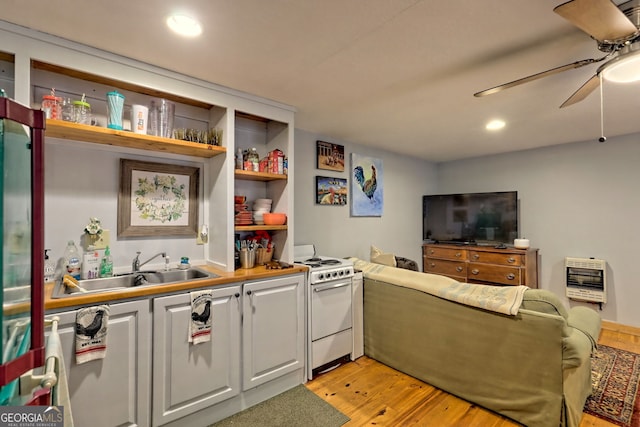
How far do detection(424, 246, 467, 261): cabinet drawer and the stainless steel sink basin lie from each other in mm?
3657

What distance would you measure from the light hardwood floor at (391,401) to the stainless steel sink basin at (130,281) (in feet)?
4.26

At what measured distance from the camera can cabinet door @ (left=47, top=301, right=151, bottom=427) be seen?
145 cm

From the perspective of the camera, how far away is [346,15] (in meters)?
1.39

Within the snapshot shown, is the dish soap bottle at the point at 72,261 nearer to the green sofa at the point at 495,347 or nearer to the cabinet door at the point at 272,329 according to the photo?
the cabinet door at the point at 272,329

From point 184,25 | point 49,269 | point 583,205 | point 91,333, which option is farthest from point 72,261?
point 583,205

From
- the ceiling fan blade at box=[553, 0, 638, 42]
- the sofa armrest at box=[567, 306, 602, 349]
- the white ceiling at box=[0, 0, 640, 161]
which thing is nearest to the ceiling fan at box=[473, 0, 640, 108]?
the ceiling fan blade at box=[553, 0, 638, 42]

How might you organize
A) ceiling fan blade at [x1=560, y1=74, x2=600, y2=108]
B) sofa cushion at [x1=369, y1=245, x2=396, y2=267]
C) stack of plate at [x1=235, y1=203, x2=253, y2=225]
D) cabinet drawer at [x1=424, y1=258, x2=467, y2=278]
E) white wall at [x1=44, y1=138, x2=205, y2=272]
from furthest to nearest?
cabinet drawer at [x1=424, y1=258, x2=467, y2=278], sofa cushion at [x1=369, y1=245, x2=396, y2=267], stack of plate at [x1=235, y1=203, x2=253, y2=225], white wall at [x1=44, y1=138, x2=205, y2=272], ceiling fan blade at [x1=560, y1=74, x2=600, y2=108]

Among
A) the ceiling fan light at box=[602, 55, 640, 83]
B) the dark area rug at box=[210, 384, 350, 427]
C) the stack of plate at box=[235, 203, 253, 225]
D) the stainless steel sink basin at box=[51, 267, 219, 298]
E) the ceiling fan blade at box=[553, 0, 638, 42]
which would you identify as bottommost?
the dark area rug at box=[210, 384, 350, 427]

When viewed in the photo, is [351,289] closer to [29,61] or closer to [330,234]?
[330,234]

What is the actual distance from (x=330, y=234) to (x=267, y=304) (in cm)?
155

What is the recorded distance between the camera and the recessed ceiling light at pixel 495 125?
301cm

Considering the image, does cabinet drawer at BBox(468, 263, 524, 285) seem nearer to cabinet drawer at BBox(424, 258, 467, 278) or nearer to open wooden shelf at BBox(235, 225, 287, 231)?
cabinet drawer at BBox(424, 258, 467, 278)

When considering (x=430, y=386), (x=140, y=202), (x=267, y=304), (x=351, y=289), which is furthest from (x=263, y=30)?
(x=430, y=386)

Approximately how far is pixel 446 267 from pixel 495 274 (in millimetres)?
692
